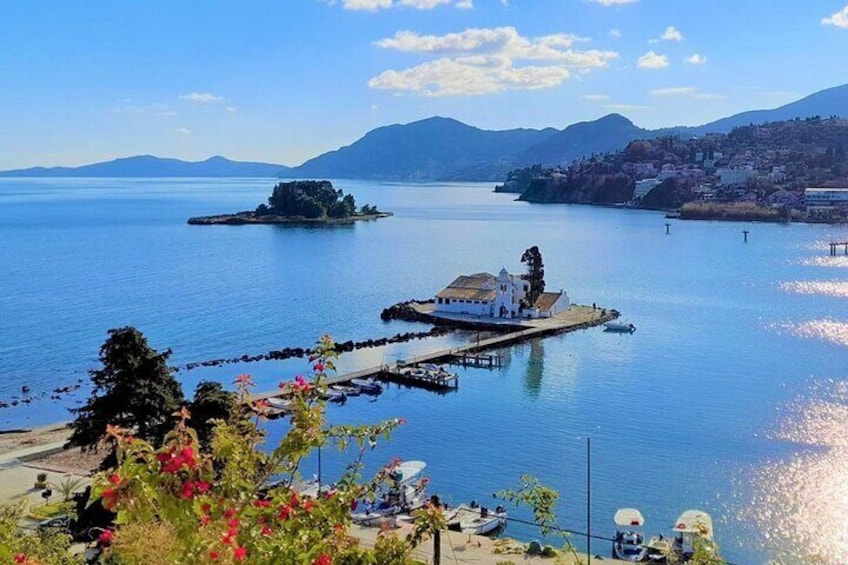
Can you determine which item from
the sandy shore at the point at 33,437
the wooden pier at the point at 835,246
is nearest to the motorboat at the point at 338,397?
the sandy shore at the point at 33,437

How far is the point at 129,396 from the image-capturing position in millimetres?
16000

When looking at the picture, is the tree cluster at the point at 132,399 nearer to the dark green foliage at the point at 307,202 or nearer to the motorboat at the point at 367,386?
the motorboat at the point at 367,386

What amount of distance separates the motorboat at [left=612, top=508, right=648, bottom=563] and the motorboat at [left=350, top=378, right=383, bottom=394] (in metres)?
12.7

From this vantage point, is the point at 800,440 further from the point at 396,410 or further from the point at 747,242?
the point at 747,242

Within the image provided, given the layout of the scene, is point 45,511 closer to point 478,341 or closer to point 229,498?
point 229,498

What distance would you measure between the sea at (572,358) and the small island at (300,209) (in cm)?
2216

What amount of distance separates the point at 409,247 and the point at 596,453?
56.0 metres

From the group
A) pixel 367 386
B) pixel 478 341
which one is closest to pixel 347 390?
pixel 367 386

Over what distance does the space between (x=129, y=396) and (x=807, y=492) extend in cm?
1434

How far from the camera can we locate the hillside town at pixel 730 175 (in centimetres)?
11019

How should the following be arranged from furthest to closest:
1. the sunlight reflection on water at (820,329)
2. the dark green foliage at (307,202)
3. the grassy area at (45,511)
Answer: the dark green foliage at (307,202), the sunlight reflection on water at (820,329), the grassy area at (45,511)

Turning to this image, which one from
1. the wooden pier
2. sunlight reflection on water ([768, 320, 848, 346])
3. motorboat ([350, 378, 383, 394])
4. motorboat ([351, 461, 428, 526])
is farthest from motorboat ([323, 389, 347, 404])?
A: the wooden pier

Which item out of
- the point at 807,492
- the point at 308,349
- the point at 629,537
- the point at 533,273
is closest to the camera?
the point at 629,537

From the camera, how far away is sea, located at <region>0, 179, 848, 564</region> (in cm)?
1852
